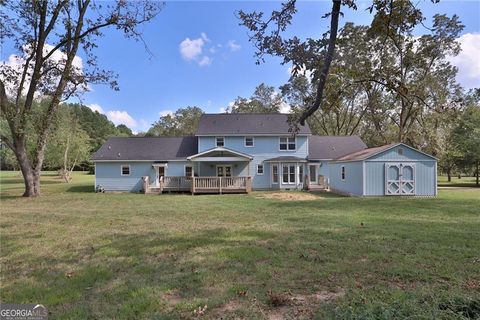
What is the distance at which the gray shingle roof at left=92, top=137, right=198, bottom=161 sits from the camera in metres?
25.0

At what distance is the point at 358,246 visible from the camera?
251 inches

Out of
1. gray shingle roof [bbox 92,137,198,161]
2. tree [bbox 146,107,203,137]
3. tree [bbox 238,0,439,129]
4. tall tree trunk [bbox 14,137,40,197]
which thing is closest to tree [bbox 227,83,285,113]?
tree [bbox 146,107,203,137]

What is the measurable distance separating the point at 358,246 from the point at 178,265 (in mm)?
3418

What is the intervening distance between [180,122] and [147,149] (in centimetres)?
3128

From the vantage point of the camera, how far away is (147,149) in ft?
85.1

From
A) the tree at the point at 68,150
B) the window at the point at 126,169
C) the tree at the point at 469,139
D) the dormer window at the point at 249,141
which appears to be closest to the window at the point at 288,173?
the dormer window at the point at 249,141

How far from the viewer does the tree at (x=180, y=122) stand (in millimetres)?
55062

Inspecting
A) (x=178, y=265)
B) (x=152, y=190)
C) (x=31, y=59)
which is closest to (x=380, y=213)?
(x=178, y=265)

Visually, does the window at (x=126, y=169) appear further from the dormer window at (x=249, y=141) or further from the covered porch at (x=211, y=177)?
the dormer window at (x=249, y=141)

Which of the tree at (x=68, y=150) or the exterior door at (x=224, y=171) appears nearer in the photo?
the exterior door at (x=224, y=171)

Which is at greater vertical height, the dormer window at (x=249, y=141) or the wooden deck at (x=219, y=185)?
the dormer window at (x=249, y=141)

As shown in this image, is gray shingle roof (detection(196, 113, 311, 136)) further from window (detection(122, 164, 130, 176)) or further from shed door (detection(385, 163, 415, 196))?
shed door (detection(385, 163, 415, 196))

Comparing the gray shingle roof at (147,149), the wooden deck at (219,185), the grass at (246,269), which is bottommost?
the grass at (246,269)

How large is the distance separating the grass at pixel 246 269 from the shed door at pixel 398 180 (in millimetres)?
10364
